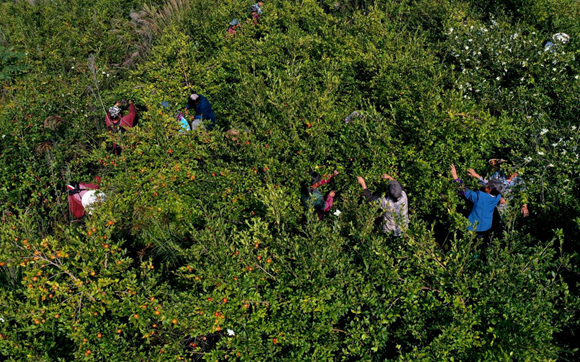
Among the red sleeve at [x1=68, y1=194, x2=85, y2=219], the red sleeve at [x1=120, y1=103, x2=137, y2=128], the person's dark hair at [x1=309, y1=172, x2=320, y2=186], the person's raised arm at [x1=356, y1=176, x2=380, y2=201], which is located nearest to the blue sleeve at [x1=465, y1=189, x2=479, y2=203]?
the person's raised arm at [x1=356, y1=176, x2=380, y2=201]

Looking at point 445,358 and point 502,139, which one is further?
point 502,139

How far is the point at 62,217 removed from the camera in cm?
594

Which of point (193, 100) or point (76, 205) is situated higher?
point (193, 100)

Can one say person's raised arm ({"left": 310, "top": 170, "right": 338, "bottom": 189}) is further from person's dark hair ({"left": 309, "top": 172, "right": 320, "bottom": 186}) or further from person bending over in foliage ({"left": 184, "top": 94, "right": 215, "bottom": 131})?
person bending over in foliage ({"left": 184, "top": 94, "right": 215, "bottom": 131})

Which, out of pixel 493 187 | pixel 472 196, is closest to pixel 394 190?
pixel 472 196

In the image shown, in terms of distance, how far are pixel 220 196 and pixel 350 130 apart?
229 cm

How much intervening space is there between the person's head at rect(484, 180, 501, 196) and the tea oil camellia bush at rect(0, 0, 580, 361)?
350 mm

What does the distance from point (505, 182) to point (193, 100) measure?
556 centimetres

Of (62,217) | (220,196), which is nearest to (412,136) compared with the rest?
(220,196)

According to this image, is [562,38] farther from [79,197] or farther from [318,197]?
[79,197]

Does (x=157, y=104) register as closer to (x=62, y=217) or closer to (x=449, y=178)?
(x=62, y=217)

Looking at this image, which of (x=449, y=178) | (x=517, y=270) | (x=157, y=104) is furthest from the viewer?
(x=157, y=104)

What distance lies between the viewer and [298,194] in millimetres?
5363

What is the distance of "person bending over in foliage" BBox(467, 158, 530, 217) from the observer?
16.2 ft
